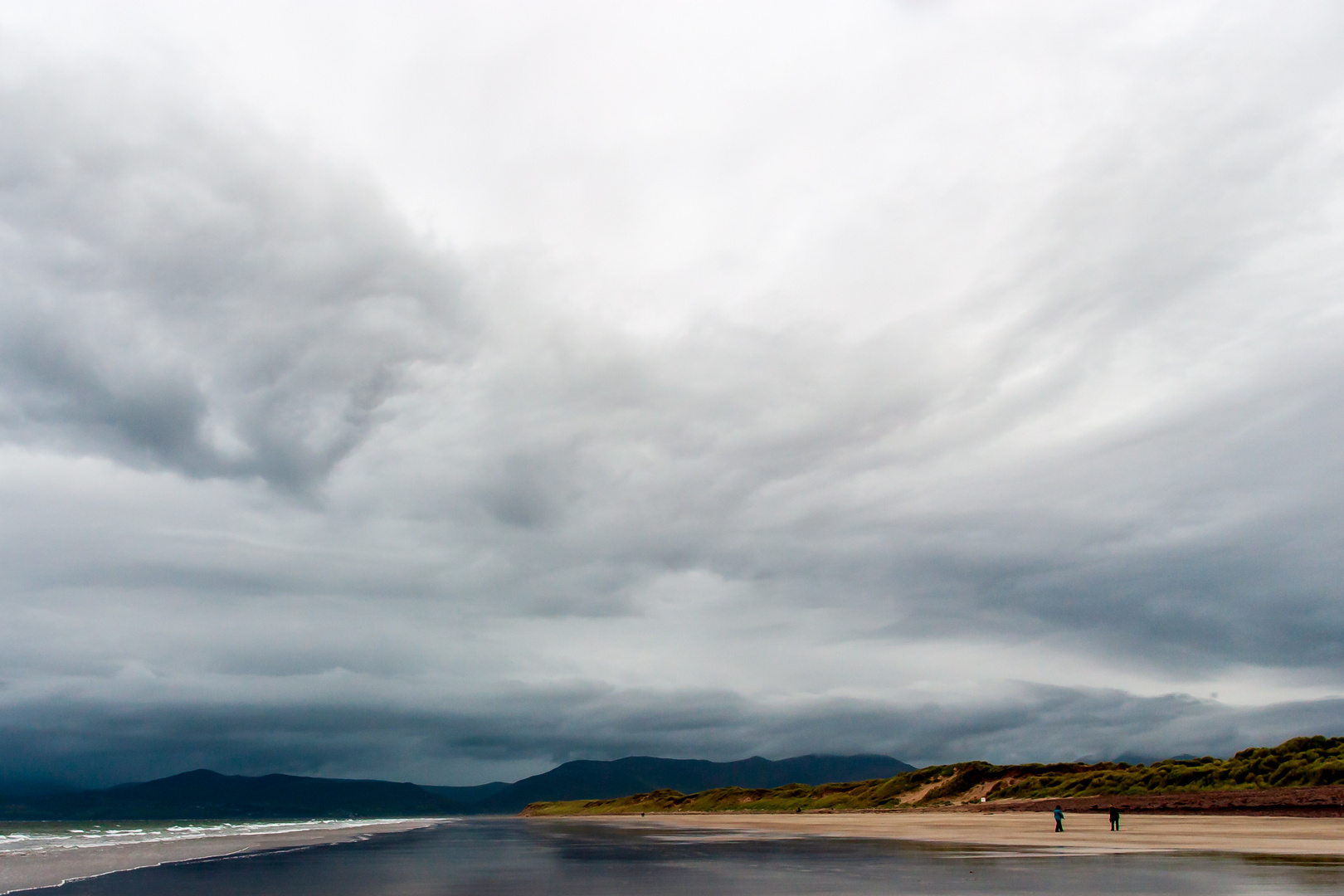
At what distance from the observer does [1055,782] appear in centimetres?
10656

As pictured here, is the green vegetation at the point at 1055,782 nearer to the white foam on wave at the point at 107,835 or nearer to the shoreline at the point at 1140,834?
the shoreline at the point at 1140,834

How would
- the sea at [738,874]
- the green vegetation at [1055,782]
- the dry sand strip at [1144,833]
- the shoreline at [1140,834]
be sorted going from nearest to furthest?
the sea at [738,874] → the shoreline at [1140,834] → the dry sand strip at [1144,833] → the green vegetation at [1055,782]

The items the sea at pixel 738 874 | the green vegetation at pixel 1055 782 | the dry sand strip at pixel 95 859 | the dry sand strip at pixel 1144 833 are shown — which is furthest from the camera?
the green vegetation at pixel 1055 782

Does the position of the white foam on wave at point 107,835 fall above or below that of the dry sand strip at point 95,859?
below

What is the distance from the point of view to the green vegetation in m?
74.4

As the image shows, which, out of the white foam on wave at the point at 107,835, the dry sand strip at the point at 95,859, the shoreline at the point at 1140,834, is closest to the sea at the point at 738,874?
the dry sand strip at the point at 95,859

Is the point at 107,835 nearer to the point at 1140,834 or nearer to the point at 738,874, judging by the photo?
the point at 738,874

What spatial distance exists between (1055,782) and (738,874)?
93.6 meters

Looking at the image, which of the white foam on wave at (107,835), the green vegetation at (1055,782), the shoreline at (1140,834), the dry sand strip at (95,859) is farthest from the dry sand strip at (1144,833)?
the white foam on wave at (107,835)

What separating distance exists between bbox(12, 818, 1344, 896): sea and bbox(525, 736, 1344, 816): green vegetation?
50941mm

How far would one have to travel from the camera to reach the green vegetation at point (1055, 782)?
74438 millimetres

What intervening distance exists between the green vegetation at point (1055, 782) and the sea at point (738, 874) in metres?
50.9

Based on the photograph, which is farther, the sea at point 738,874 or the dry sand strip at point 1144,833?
the dry sand strip at point 1144,833

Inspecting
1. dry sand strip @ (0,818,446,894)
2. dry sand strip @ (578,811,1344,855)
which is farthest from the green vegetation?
dry sand strip @ (0,818,446,894)
